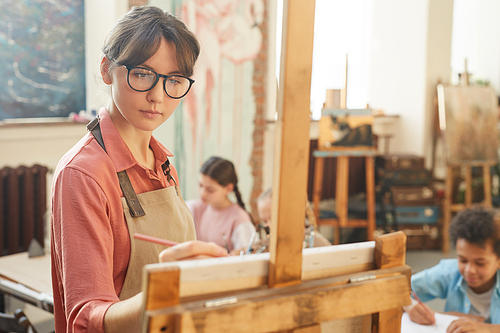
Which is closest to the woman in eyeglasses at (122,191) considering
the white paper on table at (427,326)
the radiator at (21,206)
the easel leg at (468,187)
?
the white paper on table at (427,326)

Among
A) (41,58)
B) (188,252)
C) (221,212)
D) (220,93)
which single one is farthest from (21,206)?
(188,252)

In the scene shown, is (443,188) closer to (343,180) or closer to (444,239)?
(444,239)

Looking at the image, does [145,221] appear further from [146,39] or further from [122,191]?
[146,39]

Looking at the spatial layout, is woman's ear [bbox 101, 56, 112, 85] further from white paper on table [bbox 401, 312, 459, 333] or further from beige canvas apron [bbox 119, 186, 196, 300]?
white paper on table [bbox 401, 312, 459, 333]

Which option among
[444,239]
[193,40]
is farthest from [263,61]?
[193,40]

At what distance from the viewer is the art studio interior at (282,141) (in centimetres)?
75

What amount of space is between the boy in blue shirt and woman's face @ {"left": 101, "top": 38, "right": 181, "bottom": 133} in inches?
64.3

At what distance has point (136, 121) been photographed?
1022 mm

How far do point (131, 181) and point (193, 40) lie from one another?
12.4 inches

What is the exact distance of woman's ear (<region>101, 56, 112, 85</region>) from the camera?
1.04 m

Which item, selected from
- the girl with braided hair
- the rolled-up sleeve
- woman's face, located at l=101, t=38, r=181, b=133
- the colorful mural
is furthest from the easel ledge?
the colorful mural

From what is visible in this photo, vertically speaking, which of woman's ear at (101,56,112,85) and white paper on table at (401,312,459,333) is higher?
woman's ear at (101,56,112,85)

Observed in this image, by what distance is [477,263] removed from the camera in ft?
7.16

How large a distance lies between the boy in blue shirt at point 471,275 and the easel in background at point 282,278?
1.54m
